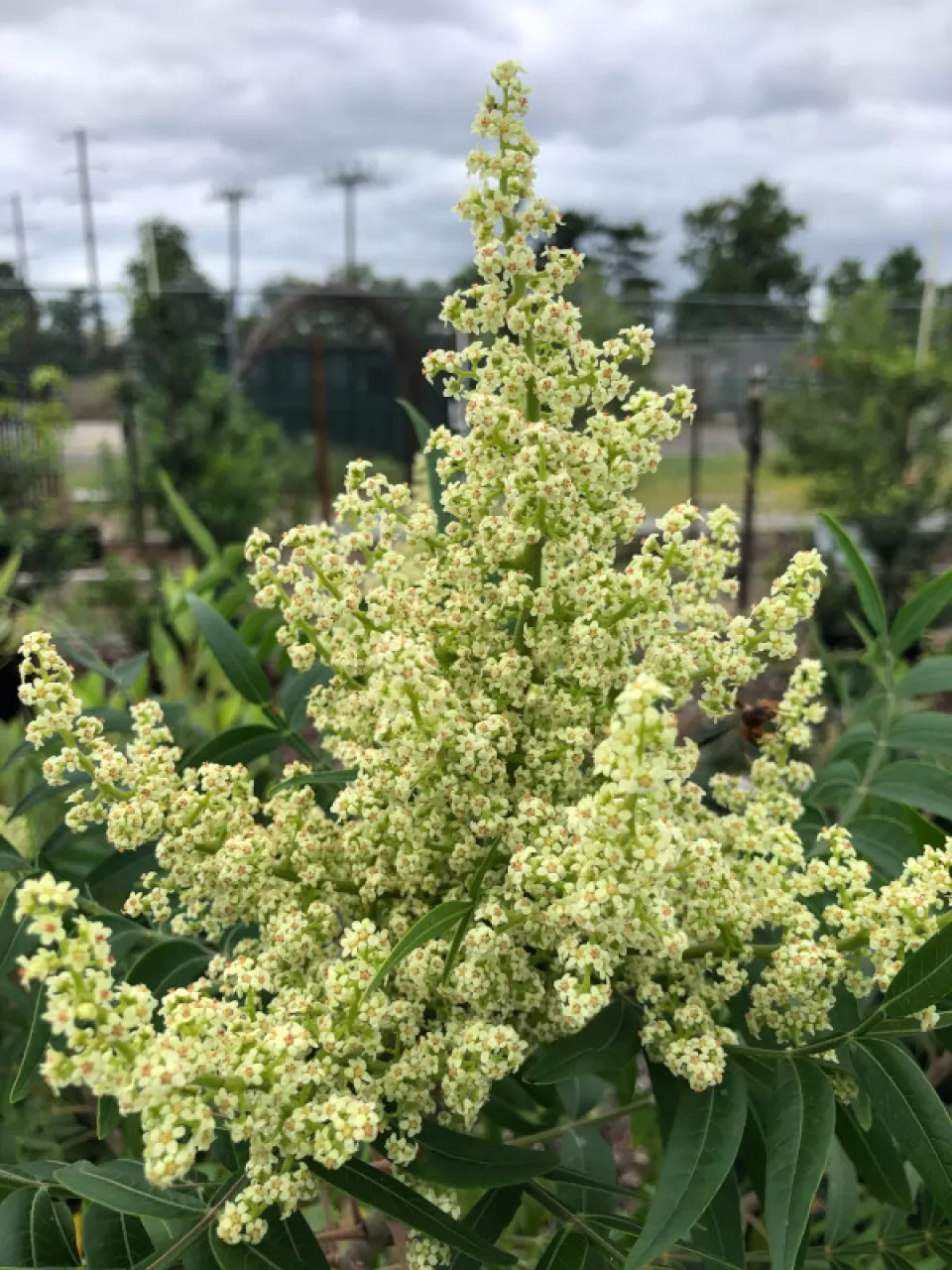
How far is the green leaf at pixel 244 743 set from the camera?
4.24 ft

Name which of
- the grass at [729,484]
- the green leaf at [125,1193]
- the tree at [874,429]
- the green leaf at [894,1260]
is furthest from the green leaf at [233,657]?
the grass at [729,484]

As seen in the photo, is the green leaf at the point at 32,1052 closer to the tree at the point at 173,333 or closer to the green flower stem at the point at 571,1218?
the green flower stem at the point at 571,1218

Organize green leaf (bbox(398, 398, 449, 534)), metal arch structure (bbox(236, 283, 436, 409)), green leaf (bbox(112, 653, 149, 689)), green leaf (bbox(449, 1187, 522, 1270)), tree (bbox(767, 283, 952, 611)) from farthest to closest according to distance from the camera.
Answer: tree (bbox(767, 283, 952, 611)) < metal arch structure (bbox(236, 283, 436, 409)) < green leaf (bbox(112, 653, 149, 689)) < green leaf (bbox(398, 398, 449, 534)) < green leaf (bbox(449, 1187, 522, 1270))

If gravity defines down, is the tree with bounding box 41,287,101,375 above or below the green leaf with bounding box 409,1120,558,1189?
above

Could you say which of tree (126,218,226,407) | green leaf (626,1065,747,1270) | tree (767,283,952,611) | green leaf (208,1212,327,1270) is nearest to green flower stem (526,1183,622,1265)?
green leaf (626,1065,747,1270)

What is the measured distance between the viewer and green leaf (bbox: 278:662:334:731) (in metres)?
1.38

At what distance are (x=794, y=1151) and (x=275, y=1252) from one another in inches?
17.7

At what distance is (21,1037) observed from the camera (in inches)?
76.9

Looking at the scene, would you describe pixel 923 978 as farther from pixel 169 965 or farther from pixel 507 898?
pixel 169 965

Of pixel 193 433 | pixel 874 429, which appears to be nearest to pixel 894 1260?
pixel 874 429

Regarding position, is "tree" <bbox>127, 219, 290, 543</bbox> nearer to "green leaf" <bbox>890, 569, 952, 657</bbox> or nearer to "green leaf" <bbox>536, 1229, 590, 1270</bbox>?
"green leaf" <bbox>890, 569, 952, 657</bbox>

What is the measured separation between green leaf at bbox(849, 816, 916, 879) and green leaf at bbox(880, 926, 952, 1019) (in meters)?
0.37

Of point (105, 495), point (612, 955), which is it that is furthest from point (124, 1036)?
point (105, 495)

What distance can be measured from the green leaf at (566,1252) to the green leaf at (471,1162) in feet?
0.26
